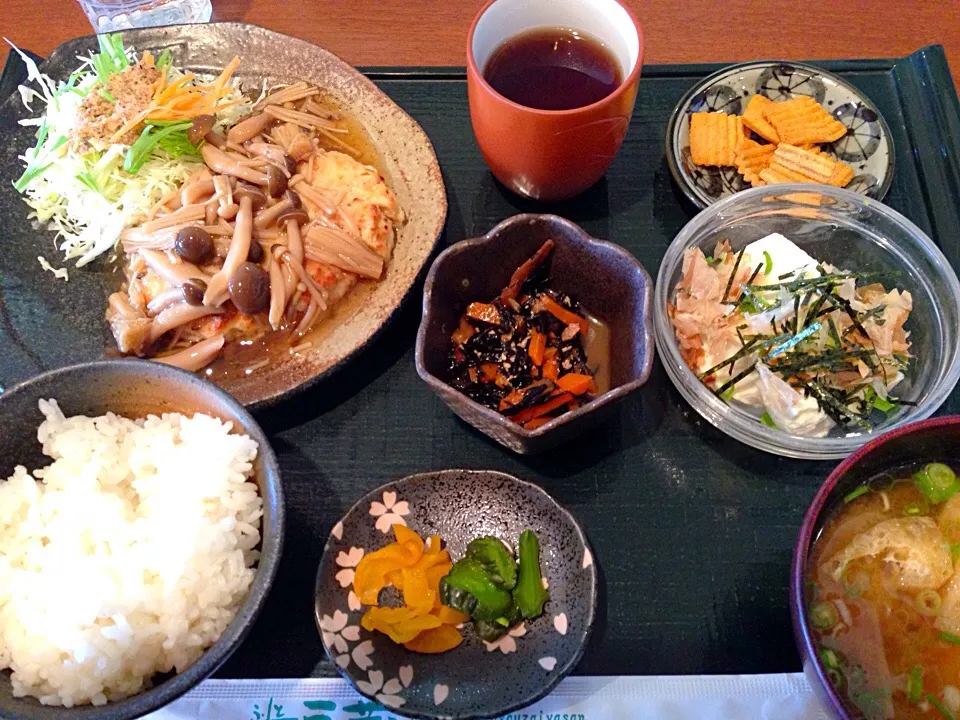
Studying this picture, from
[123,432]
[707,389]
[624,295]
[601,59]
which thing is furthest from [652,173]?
[123,432]

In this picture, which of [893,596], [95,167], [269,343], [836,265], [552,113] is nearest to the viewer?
[893,596]

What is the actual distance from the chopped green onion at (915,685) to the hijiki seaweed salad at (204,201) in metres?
1.58

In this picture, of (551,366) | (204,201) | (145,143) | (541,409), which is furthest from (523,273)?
(145,143)

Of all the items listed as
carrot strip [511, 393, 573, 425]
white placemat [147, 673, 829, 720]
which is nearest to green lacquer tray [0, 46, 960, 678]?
white placemat [147, 673, 829, 720]

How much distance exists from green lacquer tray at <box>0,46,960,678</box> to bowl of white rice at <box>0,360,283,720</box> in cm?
28

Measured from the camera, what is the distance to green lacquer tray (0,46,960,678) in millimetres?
1591

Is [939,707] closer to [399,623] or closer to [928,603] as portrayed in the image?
[928,603]

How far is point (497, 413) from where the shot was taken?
1588 mm

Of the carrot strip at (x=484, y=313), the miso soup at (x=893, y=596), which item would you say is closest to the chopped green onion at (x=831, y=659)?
the miso soup at (x=893, y=596)

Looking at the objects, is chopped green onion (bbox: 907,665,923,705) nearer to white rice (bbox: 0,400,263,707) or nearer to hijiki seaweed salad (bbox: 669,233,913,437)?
hijiki seaweed salad (bbox: 669,233,913,437)

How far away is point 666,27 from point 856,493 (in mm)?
2000

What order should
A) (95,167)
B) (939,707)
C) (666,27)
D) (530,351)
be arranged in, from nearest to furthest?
(939,707), (530,351), (95,167), (666,27)

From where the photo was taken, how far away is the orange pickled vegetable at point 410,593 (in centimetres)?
149

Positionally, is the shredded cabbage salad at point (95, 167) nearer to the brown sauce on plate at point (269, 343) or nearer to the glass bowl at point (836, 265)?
the brown sauce on plate at point (269, 343)
